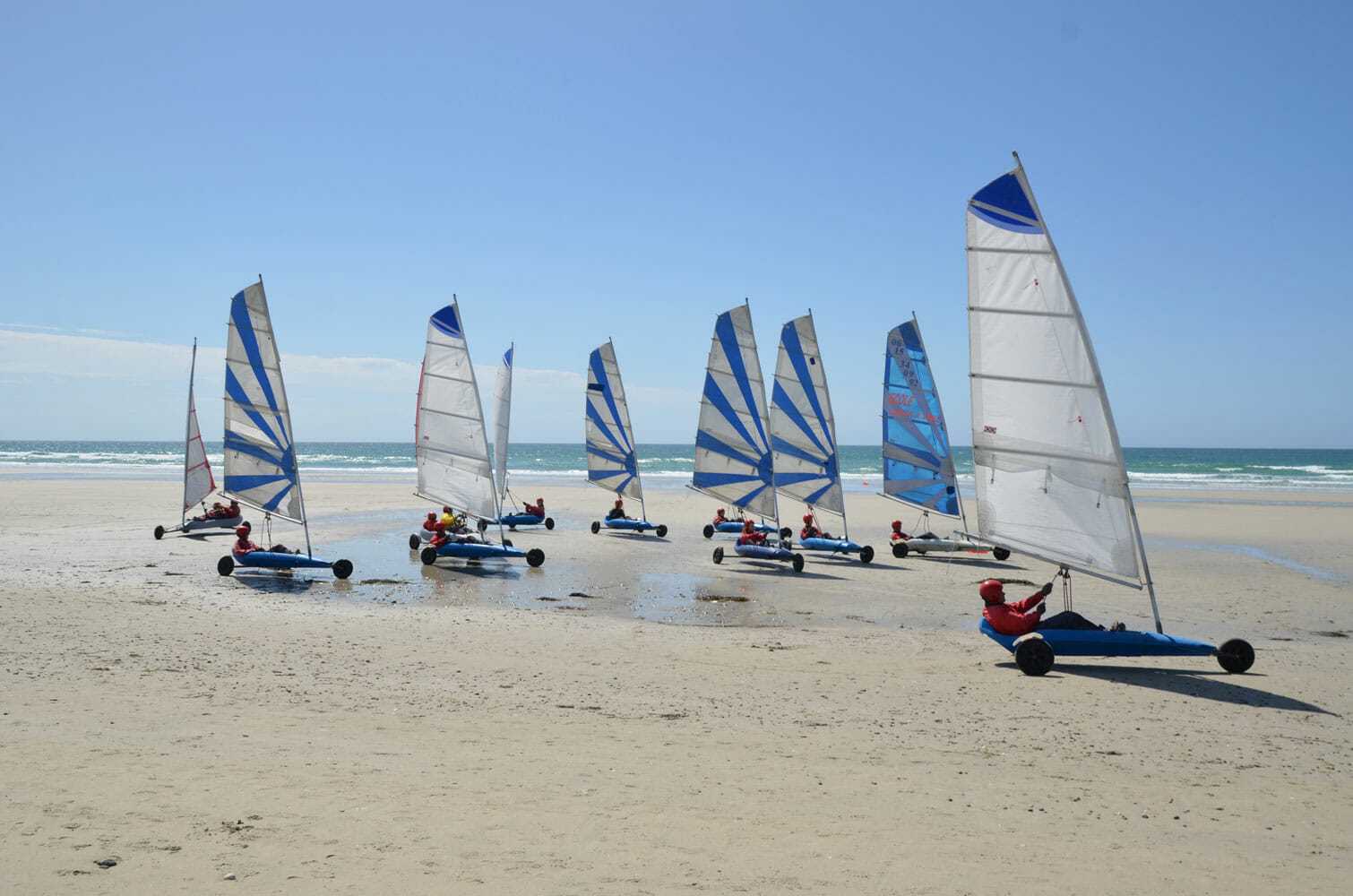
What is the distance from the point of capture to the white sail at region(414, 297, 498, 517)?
18.5 meters

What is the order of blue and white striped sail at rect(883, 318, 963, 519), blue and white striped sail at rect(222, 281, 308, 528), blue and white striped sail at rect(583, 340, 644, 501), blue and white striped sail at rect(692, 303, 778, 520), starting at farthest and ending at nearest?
blue and white striped sail at rect(583, 340, 644, 501), blue and white striped sail at rect(883, 318, 963, 519), blue and white striped sail at rect(692, 303, 778, 520), blue and white striped sail at rect(222, 281, 308, 528)

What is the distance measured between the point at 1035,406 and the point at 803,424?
10.0 m

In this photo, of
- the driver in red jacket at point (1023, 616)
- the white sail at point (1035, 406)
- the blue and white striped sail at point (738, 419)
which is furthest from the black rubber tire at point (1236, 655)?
the blue and white striped sail at point (738, 419)

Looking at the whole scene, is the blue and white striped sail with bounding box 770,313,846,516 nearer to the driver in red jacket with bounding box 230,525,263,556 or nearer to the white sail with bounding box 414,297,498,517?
the white sail with bounding box 414,297,498,517

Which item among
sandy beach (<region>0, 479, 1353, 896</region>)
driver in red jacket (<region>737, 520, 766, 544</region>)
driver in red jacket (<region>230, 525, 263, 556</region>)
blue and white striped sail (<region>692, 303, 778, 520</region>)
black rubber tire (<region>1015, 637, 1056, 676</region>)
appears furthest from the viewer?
blue and white striped sail (<region>692, 303, 778, 520</region>)

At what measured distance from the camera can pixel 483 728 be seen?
23.2 ft

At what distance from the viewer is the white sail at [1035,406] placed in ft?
31.8

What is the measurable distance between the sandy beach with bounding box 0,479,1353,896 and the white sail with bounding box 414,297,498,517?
449cm

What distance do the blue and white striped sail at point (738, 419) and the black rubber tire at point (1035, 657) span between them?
10.1m

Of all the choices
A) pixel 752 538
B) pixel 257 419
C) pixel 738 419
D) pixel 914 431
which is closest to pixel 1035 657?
pixel 752 538

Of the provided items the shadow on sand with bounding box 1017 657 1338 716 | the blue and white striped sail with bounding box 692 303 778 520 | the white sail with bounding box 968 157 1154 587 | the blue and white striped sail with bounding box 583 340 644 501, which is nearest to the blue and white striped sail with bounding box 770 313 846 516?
the blue and white striped sail with bounding box 692 303 778 520

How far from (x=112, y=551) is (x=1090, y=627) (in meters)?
18.8

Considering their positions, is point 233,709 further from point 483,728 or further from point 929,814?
point 929,814

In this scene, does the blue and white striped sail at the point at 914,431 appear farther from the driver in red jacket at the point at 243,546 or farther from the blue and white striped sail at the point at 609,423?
the driver in red jacket at the point at 243,546
